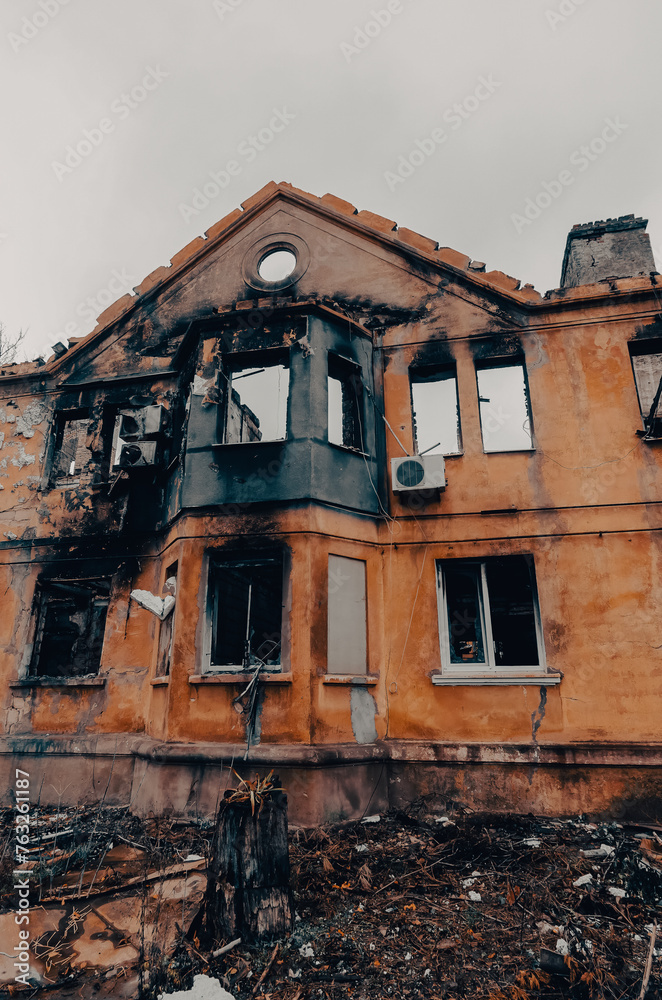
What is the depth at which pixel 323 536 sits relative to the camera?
813 centimetres

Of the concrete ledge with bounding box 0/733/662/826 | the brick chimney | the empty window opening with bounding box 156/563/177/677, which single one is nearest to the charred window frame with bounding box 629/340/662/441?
the brick chimney

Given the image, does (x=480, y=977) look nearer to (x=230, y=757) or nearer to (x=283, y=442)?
(x=230, y=757)

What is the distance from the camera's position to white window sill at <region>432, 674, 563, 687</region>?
7695 mm

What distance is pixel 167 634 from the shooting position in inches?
346

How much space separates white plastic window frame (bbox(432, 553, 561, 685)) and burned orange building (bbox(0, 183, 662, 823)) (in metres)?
0.04

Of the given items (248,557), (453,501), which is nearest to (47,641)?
(248,557)

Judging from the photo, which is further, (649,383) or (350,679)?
(649,383)

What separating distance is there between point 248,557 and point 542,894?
528 centimetres

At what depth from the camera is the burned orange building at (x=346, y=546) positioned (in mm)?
7500

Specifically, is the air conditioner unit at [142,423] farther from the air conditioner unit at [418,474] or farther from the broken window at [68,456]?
the air conditioner unit at [418,474]

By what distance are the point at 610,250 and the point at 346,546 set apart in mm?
8024

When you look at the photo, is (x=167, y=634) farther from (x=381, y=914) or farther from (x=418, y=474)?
(x=381, y=914)

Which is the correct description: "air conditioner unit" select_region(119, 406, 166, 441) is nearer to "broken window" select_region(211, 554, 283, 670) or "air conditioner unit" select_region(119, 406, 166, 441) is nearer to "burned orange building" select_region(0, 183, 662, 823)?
"burned orange building" select_region(0, 183, 662, 823)

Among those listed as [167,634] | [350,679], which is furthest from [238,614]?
[350,679]
